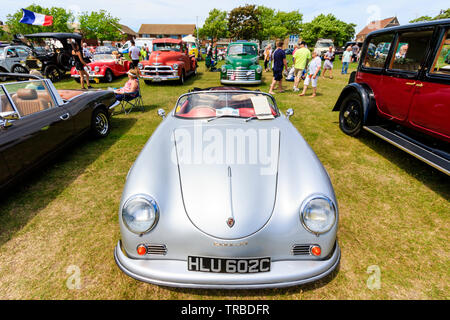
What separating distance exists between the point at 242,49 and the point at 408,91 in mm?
9092

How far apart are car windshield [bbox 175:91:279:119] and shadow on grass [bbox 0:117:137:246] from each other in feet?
6.91

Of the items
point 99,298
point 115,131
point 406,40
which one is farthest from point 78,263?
point 406,40

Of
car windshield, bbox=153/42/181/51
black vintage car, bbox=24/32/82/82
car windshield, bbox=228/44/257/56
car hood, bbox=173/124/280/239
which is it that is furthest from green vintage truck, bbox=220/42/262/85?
car hood, bbox=173/124/280/239

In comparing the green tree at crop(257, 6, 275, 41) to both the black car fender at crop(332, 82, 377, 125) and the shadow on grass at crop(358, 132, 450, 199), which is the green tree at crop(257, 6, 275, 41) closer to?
the black car fender at crop(332, 82, 377, 125)

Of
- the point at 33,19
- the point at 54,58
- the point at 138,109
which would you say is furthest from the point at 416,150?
the point at 33,19

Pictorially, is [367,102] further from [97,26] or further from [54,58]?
[97,26]

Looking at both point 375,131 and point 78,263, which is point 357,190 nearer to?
point 375,131

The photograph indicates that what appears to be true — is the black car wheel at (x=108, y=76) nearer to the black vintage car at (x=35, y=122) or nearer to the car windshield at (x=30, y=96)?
the black vintage car at (x=35, y=122)

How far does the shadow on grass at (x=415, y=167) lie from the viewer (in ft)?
11.3

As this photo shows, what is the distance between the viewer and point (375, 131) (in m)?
4.29

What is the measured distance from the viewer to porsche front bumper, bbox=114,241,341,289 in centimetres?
159

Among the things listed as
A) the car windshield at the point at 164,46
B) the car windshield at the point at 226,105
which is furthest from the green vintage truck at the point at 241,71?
the car windshield at the point at 226,105

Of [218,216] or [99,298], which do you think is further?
[99,298]
